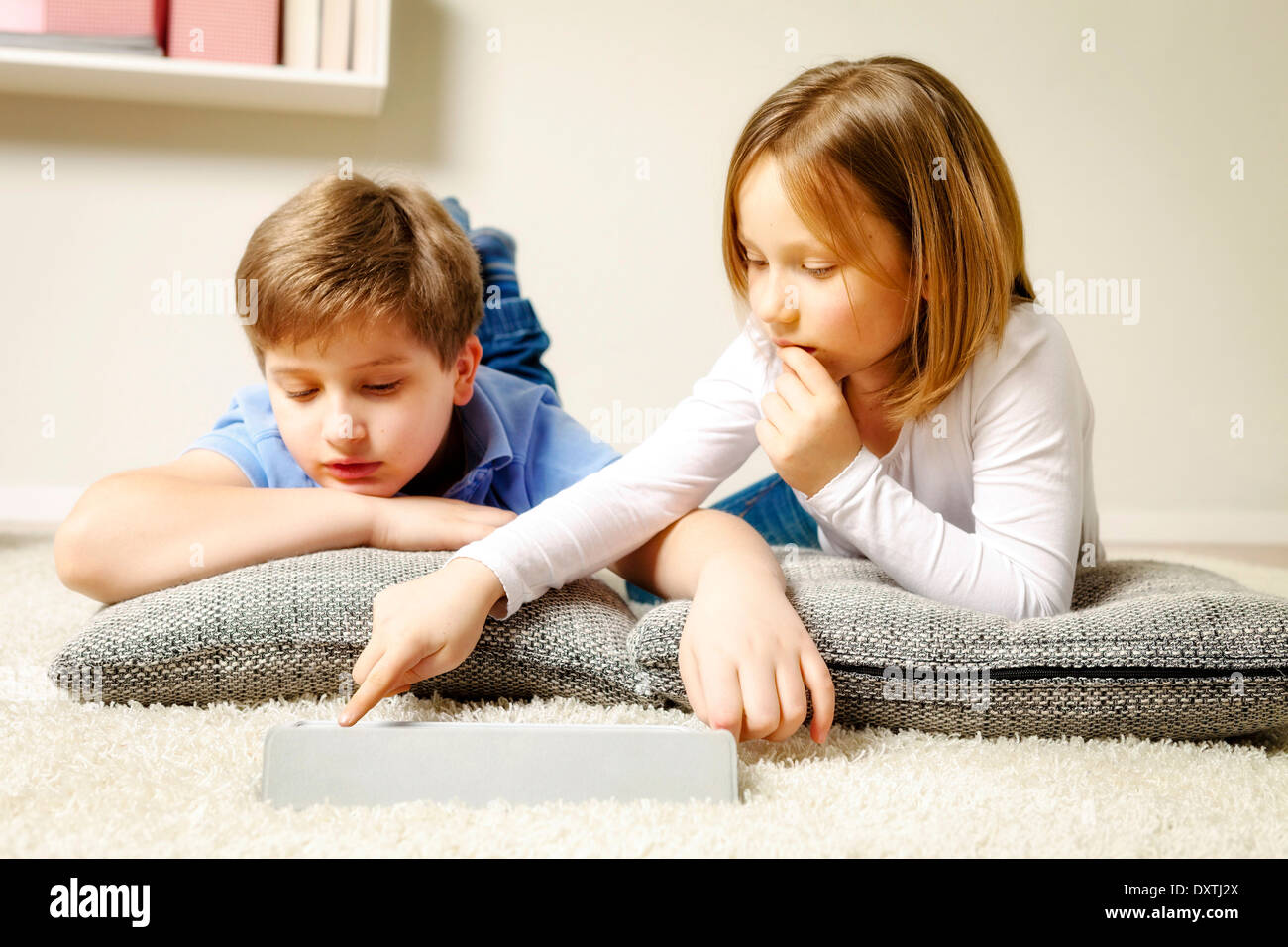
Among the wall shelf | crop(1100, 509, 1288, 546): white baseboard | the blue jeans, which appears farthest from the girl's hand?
crop(1100, 509, 1288, 546): white baseboard

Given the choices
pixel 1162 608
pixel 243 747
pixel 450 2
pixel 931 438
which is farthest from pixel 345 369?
pixel 450 2

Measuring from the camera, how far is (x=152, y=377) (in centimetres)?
223

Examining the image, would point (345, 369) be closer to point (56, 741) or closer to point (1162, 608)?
point (56, 741)

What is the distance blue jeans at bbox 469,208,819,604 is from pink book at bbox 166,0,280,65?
618 mm

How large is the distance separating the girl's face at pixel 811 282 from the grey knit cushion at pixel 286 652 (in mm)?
270

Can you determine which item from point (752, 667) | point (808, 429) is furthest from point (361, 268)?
point (752, 667)

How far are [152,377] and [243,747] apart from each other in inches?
70.8

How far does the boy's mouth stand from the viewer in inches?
39.2

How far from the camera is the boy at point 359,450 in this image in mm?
891

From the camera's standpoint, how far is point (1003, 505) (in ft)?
2.76

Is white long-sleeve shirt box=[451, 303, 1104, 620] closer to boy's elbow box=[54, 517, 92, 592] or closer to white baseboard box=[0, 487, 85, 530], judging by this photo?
boy's elbow box=[54, 517, 92, 592]

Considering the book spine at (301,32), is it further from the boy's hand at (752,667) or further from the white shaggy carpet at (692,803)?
the boy's hand at (752,667)

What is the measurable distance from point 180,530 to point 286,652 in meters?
0.22

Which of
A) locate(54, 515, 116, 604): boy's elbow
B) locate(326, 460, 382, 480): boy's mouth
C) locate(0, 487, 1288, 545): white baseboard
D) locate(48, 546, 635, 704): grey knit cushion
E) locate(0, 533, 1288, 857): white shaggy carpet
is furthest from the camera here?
locate(0, 487, 1288, 545): white baseboard
